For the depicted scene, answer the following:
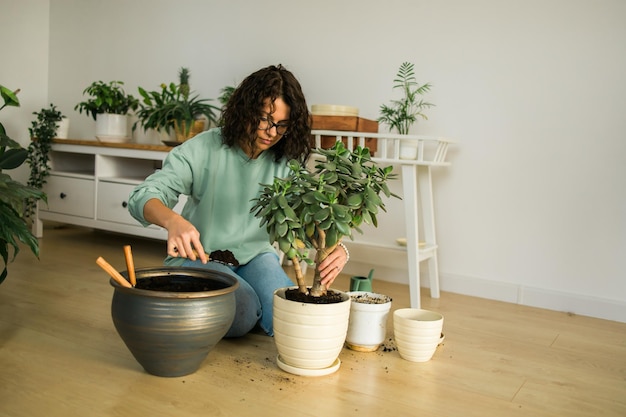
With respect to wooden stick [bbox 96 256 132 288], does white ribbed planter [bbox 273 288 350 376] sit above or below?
below

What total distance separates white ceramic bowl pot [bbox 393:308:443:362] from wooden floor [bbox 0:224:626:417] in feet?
0.10

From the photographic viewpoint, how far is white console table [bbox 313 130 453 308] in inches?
100

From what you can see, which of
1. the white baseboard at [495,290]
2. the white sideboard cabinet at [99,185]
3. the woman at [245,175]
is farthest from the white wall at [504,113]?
the woman at [245,175]

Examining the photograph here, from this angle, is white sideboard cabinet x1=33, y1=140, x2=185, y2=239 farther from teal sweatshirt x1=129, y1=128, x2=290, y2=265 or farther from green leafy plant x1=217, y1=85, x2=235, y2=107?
teal sweatshirt x1=129, y1=128, x2=290, y2=265

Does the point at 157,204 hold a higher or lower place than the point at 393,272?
higher

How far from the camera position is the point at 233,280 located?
64.3 inches

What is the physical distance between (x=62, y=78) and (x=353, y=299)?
10.2 feet

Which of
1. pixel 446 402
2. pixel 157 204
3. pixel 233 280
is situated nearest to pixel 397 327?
pixel 446 402

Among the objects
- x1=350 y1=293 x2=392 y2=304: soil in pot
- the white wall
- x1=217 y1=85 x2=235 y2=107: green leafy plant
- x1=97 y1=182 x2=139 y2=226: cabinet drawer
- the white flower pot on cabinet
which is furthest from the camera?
the white flower pot on cabinet

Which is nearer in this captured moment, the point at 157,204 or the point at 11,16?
the point at 157,204

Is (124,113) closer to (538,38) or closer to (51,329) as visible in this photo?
(51,329)

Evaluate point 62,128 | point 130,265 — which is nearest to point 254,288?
point 130,265

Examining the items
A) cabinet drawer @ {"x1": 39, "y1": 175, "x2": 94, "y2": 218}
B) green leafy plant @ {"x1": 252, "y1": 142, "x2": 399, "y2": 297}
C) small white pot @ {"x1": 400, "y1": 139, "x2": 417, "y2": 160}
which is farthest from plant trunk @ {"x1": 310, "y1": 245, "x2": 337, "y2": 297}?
cabinet drawer @ {"x1": 39, "y1": 175, "x2": 94, "y2": 218}

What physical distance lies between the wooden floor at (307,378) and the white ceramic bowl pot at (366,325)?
37 millimetres
